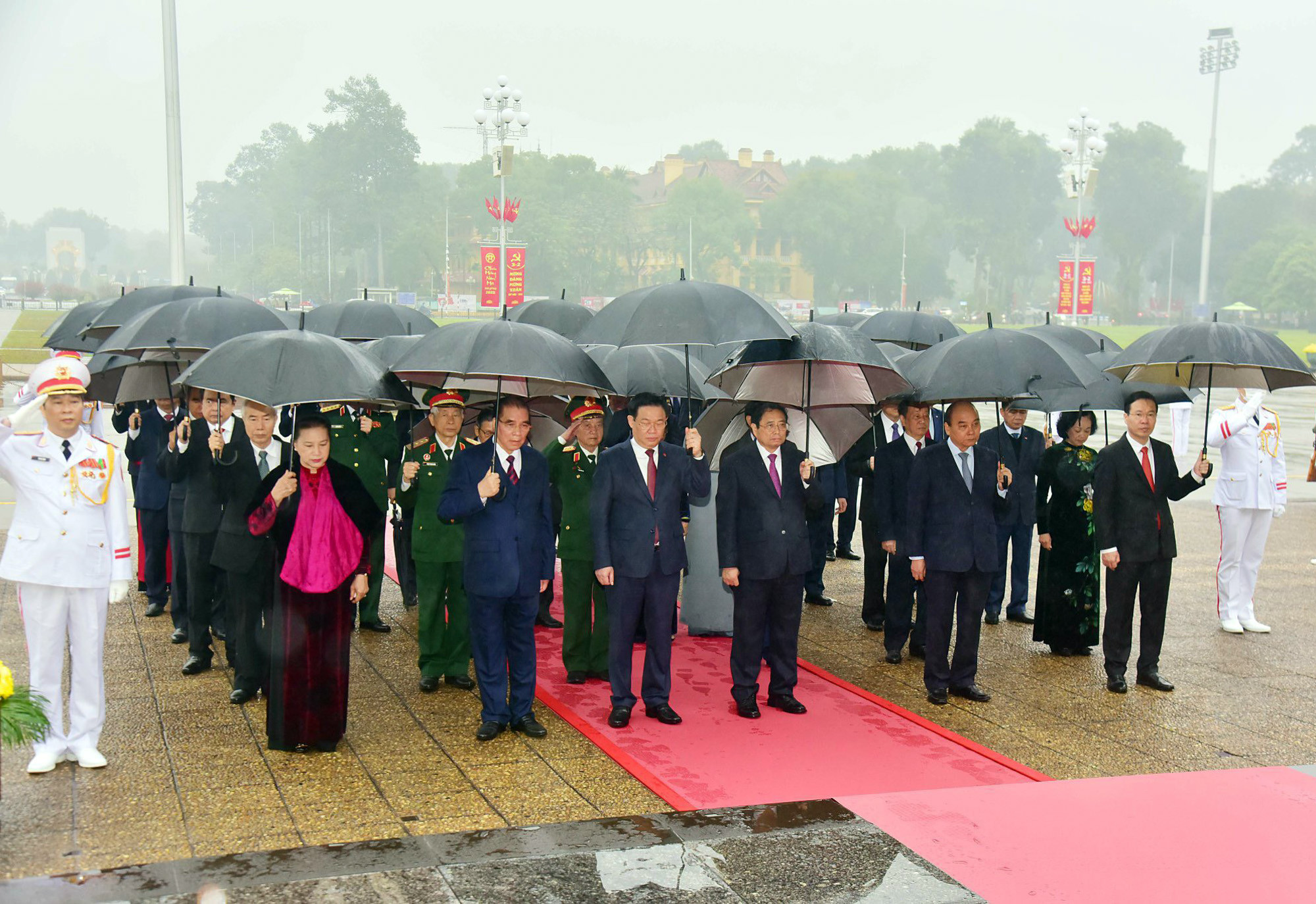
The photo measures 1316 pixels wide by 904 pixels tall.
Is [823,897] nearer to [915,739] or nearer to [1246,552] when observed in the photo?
[915,739]

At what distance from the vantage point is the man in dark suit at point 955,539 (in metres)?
7.02

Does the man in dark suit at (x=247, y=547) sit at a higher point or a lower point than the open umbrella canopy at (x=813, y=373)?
lower

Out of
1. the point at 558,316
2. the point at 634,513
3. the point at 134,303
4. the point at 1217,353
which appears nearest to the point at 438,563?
the point at 634,513

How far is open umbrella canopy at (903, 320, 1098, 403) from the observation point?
21.8 feet

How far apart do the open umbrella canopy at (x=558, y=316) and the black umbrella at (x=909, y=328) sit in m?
2.60

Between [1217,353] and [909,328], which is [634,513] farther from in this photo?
[909,328]

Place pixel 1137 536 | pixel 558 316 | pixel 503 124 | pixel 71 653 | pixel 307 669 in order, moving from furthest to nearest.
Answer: pixel 503 124, pixel 558 316, pixel 1137 536, pixel 307 669, pixel 71 653

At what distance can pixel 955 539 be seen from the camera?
7008mm

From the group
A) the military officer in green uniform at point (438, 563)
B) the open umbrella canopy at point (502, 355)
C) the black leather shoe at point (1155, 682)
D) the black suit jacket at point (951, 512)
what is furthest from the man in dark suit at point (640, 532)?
the black leather shoe at point (1155, 682)

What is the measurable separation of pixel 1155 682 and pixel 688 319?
368 cm

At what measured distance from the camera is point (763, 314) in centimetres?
637

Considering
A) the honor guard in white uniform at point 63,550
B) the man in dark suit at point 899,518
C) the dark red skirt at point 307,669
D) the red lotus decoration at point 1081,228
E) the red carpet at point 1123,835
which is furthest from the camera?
the red lotus decoration at point 1081,228

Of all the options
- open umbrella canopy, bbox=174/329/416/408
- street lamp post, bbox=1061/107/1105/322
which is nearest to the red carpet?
open umbrella canopy, bbox=174/329/416/408

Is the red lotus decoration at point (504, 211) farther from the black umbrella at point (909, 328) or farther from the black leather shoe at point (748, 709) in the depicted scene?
the black leather shoe at point (748, 709)
